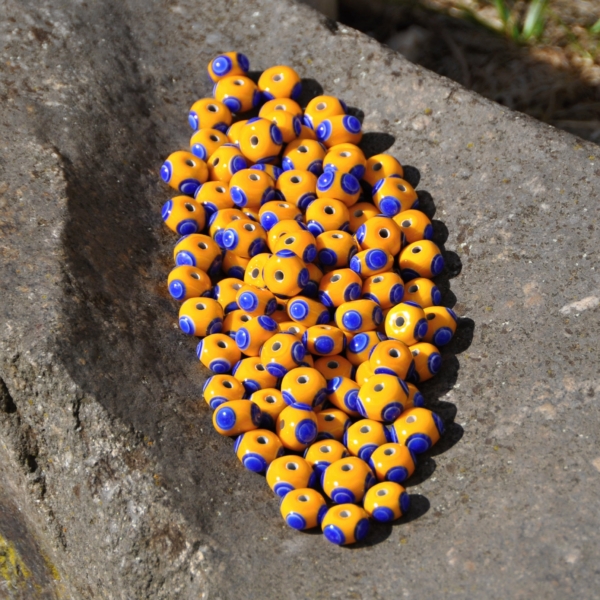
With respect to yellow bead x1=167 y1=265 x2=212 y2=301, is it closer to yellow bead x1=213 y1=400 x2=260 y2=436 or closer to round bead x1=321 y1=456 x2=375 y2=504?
yellow bead x1=213 y1=400 x2=260 y2=436

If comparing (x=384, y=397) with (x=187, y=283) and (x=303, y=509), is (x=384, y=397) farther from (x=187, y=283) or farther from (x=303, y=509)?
(x=187, y=283)

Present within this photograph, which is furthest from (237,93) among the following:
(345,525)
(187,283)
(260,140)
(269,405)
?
(345,525)

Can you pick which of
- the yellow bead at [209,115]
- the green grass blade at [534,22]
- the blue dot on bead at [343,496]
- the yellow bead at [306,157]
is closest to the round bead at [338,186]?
the yellow bead at [306,157]

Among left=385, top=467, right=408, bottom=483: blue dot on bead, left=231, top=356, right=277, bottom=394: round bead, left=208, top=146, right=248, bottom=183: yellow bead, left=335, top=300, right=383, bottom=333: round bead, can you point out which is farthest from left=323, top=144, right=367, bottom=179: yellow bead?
left=385, top=467, right=408, bottom=483: blue dot on bead

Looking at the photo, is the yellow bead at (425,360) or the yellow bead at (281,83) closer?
the yellow bead at (425,360)

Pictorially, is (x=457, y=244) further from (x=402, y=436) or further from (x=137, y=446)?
(x=137, y=446)

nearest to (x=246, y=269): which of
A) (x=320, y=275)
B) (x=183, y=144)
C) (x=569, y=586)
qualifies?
(x=320, y=275)

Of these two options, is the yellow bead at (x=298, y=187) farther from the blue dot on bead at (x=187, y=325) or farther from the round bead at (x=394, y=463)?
the round bead at (x=394, y=463)
